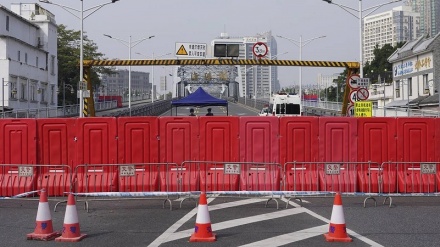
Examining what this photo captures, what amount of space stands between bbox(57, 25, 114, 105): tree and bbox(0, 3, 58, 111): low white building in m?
11.1

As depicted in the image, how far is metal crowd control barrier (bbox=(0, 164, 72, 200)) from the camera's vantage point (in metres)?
16.6

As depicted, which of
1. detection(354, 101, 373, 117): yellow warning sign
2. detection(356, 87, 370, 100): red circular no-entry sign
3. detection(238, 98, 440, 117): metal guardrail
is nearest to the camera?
detection(354, 101, 373, 117): yellow warning sign

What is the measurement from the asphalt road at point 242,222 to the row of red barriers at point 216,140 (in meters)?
1.57

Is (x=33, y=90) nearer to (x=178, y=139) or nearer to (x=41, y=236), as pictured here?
(x=178, y=139)

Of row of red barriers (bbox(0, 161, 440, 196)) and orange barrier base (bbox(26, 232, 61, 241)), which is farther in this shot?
row of red barriers (bbox(0, 161, 440, 196))

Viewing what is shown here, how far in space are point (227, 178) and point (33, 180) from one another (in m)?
5.17

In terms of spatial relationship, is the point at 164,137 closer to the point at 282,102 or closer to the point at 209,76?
the point at 282,102

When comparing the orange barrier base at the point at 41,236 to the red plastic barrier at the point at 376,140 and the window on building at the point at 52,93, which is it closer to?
the red plastic barrier at the point at 376,140

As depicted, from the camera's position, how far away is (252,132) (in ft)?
56.1

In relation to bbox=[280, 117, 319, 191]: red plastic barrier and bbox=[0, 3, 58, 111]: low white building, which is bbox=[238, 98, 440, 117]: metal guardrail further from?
bbox=[0, 3, 58, 111]: low white building

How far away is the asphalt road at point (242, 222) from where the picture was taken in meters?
10.1

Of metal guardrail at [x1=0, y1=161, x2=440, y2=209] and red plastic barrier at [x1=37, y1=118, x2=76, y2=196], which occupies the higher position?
red plastic barrier at [x1=37, y1=118, x2=76, y2=196]

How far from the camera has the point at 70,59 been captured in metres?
88.9

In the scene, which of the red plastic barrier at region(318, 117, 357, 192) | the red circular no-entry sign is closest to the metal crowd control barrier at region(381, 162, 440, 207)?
the red plastic barrier at region(318, 117, 357, 192)
